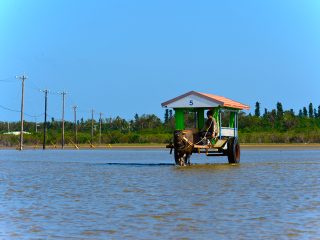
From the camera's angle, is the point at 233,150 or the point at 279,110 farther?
the point at 279,110

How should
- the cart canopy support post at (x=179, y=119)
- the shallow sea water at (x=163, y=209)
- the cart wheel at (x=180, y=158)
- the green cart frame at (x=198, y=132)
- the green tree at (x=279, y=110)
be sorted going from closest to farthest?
the shallow sea water at (x=163, y=209)
the green cart frame at (x=198, y=132)
the cart wheel at (x=180, y=158)
the cart canopy support post at (x=179, y=119)
the green tree at (x=279, y=110)

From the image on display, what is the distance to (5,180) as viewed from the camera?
27688 millimetres

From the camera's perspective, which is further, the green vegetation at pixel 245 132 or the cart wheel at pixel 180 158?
the green vegetation at pixel 245 132

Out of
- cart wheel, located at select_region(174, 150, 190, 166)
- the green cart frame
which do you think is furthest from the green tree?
cart wheel, located at select_region(174, 150, 190, 166)

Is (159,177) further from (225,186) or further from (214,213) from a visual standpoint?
(214,213)

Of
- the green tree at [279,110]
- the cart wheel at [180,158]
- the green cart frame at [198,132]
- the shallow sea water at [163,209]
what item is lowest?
the shallow sea water at [163,209]

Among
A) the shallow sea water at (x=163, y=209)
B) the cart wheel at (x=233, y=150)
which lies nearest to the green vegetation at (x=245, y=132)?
the cart wheel at (x=233, y=150)

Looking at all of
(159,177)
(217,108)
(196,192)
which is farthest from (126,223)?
(217,108)

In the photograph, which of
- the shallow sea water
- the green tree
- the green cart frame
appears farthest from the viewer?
the green tree

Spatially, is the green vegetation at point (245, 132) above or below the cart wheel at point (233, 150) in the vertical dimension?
above

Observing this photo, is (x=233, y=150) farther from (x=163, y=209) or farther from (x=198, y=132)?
(x=163, y=209)

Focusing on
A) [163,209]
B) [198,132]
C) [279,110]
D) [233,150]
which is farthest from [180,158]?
[279,110]

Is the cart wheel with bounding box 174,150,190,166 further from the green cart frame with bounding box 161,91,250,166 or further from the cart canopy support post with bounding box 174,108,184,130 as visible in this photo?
the cart canopy support post with bounding box 174,108,184,130

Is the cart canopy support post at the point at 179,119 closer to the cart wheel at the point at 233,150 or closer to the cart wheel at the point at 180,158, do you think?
the cart wheel at the point at 180,158
